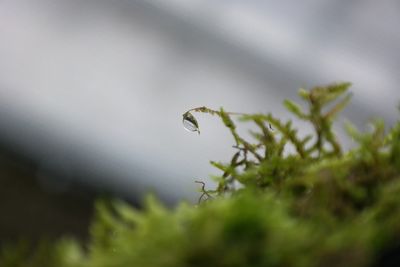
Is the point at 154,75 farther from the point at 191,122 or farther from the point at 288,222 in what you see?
the point at 288,222

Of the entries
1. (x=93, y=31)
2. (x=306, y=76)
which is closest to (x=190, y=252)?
(x=93, y=31)

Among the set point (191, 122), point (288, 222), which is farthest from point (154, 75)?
point (288, 222)

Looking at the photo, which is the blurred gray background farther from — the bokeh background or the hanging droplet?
the hanging droplet

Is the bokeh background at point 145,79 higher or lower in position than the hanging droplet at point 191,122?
higher

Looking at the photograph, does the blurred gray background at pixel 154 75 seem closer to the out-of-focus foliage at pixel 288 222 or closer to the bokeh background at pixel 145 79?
the bokeh background at pixel 145 79

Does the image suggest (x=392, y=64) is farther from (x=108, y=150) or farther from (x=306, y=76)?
(x=108, y=150)

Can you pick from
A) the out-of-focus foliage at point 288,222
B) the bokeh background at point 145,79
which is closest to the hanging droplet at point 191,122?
the out-of-focus foliage at point 288,222

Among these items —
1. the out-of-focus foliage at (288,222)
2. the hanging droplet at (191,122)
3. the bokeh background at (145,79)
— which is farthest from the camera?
the bokeh background at (145,79)

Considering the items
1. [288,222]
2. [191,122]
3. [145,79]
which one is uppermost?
[145,79]
